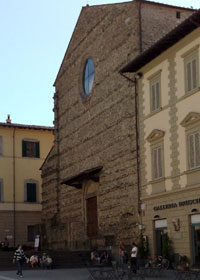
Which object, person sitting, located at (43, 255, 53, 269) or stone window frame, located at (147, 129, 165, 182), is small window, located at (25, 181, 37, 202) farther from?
stone window frame, located at (147, 129, 165, 182)

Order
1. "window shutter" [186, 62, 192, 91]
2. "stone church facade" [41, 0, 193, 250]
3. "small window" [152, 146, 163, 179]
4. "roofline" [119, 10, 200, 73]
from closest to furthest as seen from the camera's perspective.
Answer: "roofline" [119, 10, 200, 73], "window shutter" [186, 62, 192, 91], "small window" [152, 146, 163, 179], "stone church facade" [41, 0, 193, 250]

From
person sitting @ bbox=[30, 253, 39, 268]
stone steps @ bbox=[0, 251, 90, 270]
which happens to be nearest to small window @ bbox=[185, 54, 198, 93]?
stone steps @ bbox=[0, 251, 90, 270]

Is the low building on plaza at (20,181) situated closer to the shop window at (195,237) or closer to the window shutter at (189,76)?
the shop window at (195,237)

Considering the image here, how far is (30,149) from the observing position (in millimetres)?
47375

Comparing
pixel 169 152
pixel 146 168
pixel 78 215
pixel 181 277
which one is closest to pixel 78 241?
pixel 78 215

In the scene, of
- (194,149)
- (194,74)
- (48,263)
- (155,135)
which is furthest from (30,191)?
(194,74)

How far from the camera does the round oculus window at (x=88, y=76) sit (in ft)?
114

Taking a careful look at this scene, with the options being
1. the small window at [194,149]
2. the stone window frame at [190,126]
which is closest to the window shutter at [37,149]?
the stone window frame at [190,126]

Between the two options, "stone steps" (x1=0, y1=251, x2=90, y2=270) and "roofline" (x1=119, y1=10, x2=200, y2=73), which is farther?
"stone steps" (x1=0, y1=251, x2=90, y2=270)

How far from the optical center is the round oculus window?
3472 cm

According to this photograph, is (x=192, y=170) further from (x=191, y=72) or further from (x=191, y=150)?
(x=191, y=72)

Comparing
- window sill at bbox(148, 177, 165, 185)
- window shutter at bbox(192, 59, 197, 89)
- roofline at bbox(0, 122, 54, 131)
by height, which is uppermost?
roofline at bbox(0, 122, 54, 131)

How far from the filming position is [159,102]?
2569 centimetres

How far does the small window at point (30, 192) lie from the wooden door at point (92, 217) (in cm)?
1332
